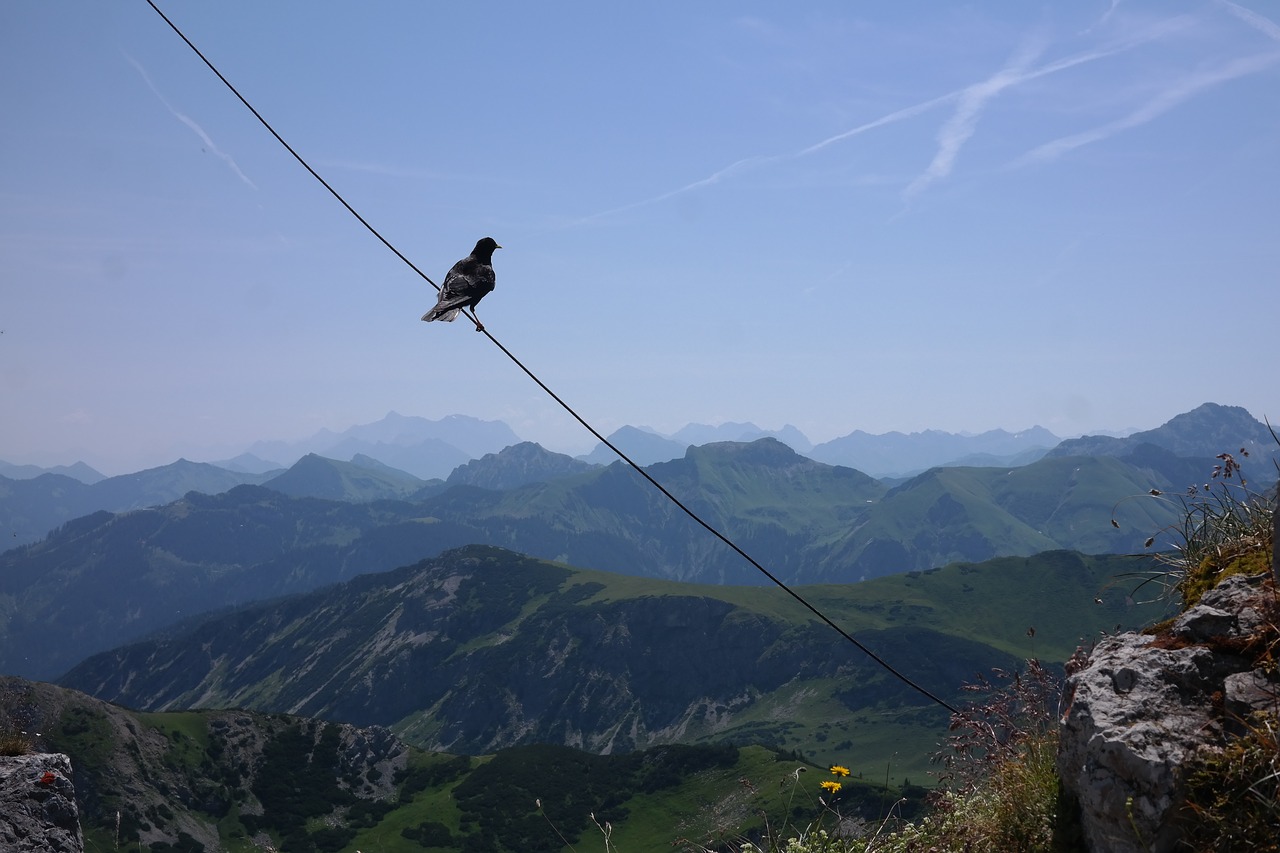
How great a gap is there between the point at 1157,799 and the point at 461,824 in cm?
15738

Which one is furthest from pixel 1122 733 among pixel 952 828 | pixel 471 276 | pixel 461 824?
pixel 461 824

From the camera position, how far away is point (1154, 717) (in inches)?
190

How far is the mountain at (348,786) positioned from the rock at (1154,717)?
129121mm

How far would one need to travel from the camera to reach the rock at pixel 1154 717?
14.8 ft

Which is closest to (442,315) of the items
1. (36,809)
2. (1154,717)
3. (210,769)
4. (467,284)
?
(467,284)

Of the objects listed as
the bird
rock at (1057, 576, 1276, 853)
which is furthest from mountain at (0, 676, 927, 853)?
rock at (1057, 576, 1276, 853)

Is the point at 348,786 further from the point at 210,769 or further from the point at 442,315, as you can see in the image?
the point at 442,315

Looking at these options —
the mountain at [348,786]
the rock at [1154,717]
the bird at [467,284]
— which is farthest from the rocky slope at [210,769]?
the rock at [1154,717]

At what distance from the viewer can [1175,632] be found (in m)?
5.53

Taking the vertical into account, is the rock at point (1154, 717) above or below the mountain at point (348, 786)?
above

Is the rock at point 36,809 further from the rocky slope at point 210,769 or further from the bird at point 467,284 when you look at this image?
the rocky slope at point 210,769

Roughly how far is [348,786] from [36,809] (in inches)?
6824

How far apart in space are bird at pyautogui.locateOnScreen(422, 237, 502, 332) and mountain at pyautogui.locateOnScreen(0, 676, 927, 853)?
4870 inches

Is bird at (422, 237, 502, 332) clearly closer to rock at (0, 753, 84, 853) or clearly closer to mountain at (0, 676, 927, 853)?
rock at (0, 753, 84, 853)
